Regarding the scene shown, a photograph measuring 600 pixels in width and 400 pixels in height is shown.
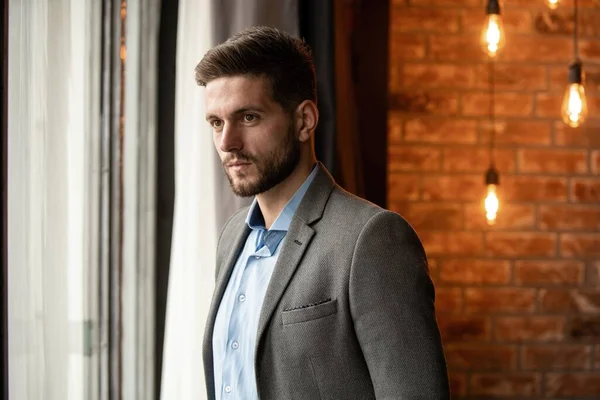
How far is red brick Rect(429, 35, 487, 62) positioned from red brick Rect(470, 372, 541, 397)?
3.97 ft

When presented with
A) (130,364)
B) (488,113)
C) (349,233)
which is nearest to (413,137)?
(488,113)

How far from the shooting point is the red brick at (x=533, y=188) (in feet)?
9.17

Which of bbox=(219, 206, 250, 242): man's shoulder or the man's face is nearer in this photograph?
the man's face

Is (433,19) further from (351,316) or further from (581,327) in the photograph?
(351,316)

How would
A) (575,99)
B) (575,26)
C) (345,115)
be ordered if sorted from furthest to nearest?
(575,26), (575,99), (345,115)

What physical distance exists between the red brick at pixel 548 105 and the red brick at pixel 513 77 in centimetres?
4

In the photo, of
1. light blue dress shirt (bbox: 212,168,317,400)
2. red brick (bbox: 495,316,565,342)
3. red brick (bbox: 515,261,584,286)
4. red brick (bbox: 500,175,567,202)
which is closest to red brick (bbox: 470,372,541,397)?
red brick (bbox: 495,316,565,342)

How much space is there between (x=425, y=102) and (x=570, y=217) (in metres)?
0.71

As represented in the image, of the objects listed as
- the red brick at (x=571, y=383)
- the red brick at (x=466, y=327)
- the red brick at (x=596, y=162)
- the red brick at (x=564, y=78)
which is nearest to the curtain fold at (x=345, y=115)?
the red brick at (x=466, y=327)

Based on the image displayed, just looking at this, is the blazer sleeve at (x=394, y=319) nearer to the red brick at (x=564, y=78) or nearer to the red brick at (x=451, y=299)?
the red brick at (x=451, y=299)

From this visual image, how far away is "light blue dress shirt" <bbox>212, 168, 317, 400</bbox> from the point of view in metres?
1.17

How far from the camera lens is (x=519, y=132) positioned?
2785mm

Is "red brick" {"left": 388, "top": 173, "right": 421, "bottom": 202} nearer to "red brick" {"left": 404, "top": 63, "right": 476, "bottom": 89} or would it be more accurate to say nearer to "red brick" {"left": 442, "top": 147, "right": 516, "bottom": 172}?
"red brick" {"left": 442, "top": 147, "right": 516, "bottom": 172}

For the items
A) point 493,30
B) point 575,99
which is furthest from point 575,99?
point 493,30
